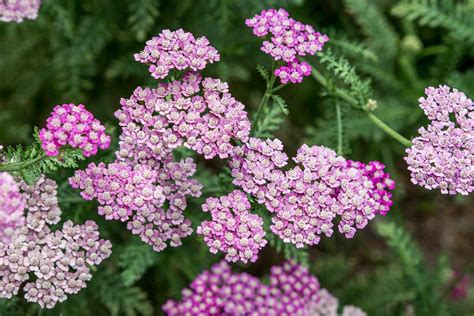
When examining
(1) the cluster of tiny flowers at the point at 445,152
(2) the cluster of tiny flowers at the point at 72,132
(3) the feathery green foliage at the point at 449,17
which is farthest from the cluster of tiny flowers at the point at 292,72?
(3) the feathery green foliage at the point at 449,17

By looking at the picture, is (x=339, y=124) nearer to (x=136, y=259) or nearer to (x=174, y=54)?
(x=174, y=54)

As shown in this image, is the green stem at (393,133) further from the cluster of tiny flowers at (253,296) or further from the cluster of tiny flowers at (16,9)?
the cluster of tiny flowers at (16,9)

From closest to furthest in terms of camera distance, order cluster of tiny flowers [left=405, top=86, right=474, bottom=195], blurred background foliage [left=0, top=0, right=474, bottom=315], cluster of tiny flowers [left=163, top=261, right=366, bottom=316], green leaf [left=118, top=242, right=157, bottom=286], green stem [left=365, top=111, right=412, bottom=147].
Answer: cluster of tiny flowers [left=405, top=86, right=474, bottom=195]
green stem [left=365, top=111, right=412, bottom=147]
green leaf [left=118, top=242, right=157, bottom=286]
cluster of tiny flowers [left=163, top=261, right=366, bottom=316]
blurred background foliage [left=0, top=0, right=474, bottom=315]

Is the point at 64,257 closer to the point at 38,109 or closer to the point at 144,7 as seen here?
the point at 144,7

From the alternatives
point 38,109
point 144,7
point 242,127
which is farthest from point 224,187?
point 38,109

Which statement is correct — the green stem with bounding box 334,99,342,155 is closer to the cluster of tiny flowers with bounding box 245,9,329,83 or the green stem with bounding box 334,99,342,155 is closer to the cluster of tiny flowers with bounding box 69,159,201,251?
the cluster of tiny flowers with bounding box 245,9,329,83

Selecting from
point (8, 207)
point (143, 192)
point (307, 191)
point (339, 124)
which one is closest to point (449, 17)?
point (339, 124)

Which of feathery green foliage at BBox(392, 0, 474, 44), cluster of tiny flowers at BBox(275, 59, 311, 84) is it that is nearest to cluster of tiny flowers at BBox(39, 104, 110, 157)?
cluster of tiny flowers at BBox(275, 59, 311, 84)
